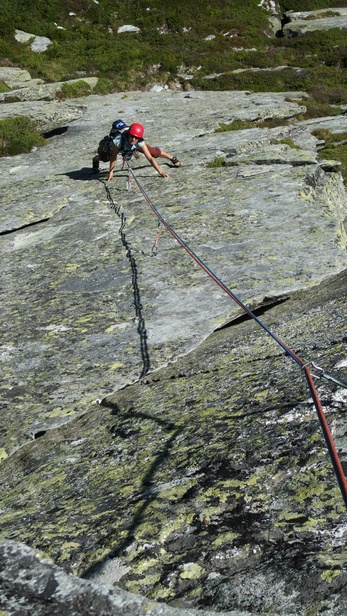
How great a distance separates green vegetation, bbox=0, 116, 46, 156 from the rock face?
13.7 ft

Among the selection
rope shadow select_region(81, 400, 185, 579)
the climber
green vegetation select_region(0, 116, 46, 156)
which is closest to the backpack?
the climber

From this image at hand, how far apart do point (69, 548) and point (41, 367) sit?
3.88 meters

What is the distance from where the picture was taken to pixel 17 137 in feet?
64.7

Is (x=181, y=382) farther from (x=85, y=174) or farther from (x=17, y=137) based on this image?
(x=17, y=137)

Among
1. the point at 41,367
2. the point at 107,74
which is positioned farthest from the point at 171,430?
the point at 107,74

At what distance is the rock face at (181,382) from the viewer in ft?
11.4

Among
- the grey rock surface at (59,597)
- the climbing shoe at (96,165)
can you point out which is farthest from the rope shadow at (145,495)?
the climbing shoe at (96,165)

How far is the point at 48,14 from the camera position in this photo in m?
41.1

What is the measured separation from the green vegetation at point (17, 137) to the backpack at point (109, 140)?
4616 millimetres

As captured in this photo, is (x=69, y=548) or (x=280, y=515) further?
(x=69, y=548)

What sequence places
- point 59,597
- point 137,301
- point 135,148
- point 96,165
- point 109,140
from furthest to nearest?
1. point 96,165
2. point 109,140
3. point 135,148
4. point 137,301
5. point 59,597

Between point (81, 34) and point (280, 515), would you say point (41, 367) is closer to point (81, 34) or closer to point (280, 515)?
point (280, 515)

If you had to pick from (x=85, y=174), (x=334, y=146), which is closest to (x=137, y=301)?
(x=85, y=174)

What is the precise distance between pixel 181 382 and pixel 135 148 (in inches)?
389
